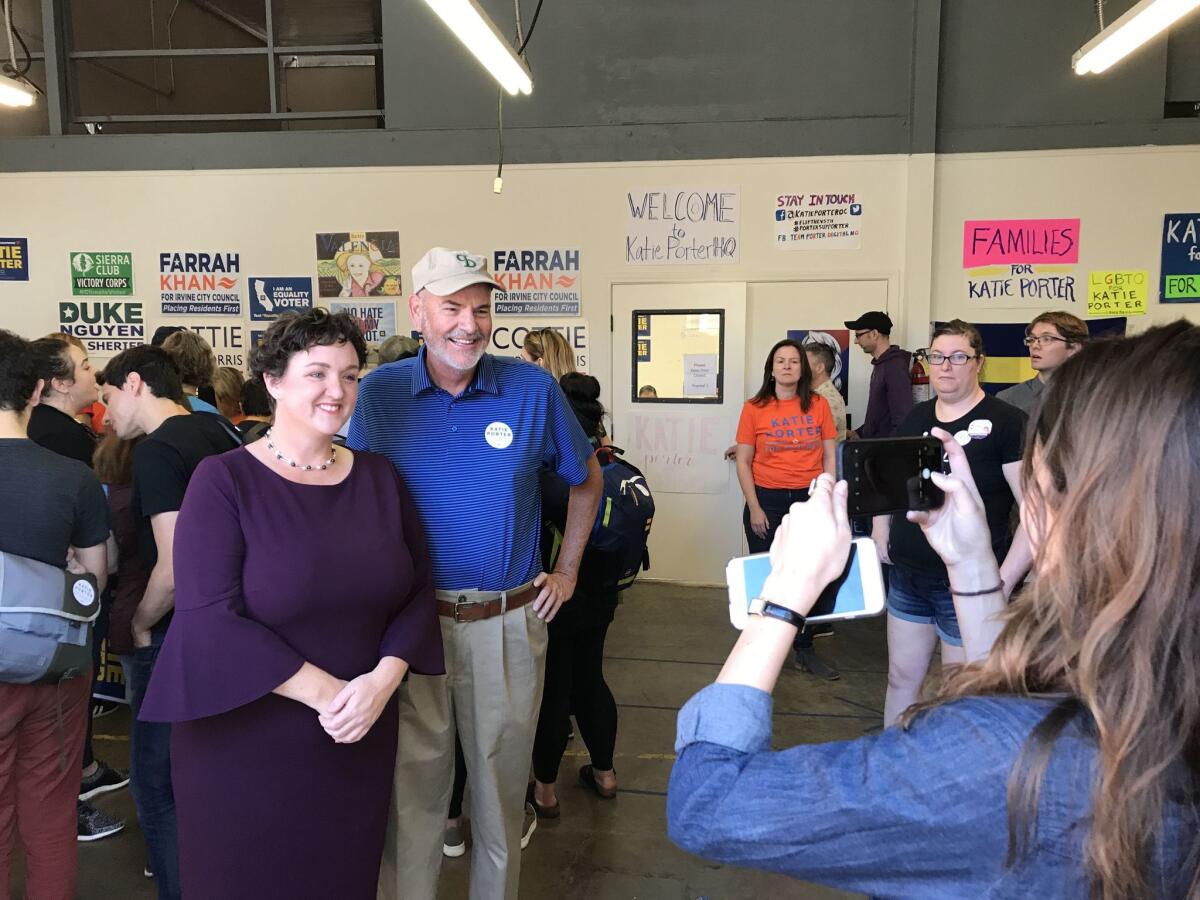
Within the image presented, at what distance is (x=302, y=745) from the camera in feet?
5.04

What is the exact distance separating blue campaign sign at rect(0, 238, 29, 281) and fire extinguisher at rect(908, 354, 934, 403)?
6.33 metres

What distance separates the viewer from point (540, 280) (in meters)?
5.42

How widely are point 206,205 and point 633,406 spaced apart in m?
3.40

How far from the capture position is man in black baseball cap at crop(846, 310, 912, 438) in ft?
15.2

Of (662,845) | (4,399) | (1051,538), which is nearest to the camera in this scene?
(1051,538)

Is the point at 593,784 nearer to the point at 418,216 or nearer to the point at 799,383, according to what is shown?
the point at 799,383

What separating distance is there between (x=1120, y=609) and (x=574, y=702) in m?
2.34

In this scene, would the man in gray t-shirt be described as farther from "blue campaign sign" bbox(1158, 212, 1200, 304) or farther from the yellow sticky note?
"blue campaign sign" bbox(1158, 212, 1200, 304)

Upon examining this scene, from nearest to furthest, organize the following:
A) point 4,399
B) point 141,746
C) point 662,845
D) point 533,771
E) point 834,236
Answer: point 4,399 → point 141,746 → point 662,845 → point 533,771 → point 834,236

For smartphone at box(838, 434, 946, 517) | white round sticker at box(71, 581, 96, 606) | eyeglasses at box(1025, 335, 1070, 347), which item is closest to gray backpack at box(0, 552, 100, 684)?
white round sticker at box(71, 581, 96, 606)

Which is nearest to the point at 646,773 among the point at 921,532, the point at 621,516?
the point at 621,516

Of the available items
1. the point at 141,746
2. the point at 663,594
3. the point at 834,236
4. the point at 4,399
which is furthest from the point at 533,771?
the point at 834,236

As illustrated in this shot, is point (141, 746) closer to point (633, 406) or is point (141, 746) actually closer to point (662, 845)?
point (662, 845)

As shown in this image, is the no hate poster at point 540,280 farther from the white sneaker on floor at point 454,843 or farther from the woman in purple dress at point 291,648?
the woman in purple dress at point 291,648
